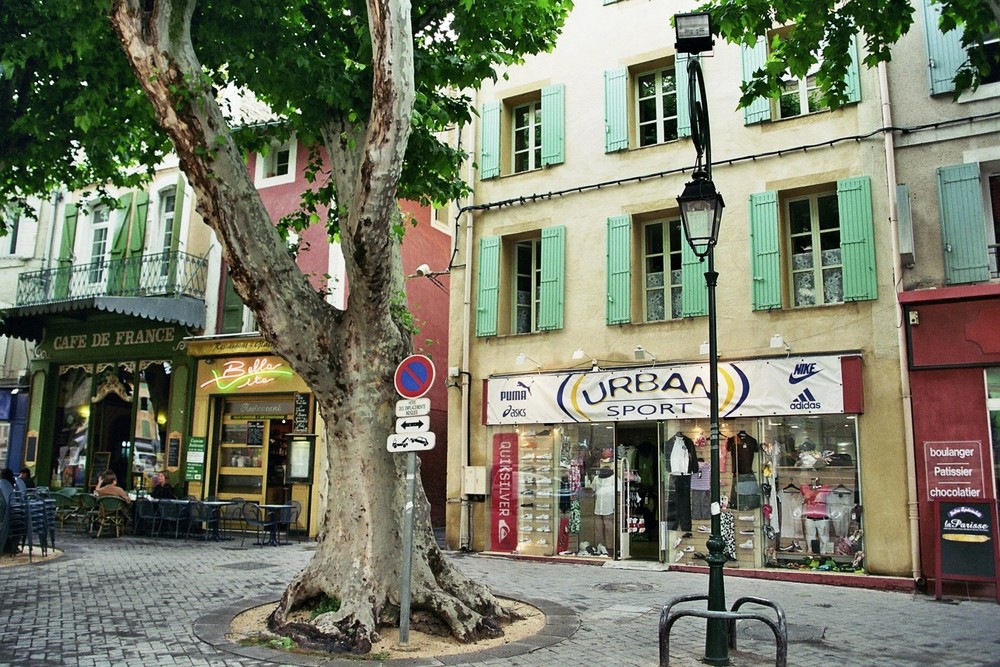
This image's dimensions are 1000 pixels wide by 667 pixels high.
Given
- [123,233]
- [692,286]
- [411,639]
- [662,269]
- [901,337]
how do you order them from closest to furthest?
[411,639], [901,337], [692,286], [662,269], [123,233]

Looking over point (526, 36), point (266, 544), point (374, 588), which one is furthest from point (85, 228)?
point (374, 588)

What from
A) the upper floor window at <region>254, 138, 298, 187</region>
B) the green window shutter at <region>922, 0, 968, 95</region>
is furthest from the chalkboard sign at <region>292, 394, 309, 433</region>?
the green window shutter at <region>922, 0, 968, 95</region>

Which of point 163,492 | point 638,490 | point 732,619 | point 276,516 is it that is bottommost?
point 732,619

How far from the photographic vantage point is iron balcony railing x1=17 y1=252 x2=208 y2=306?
19344mm

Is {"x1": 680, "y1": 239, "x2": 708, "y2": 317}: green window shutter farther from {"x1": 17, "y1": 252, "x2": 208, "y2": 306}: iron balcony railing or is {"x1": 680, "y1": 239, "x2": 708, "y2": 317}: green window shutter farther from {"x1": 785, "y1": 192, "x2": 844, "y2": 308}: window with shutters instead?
{"x1": 17, "y1": 252, "x2": 208, "y2": 306}: iron balcony railing

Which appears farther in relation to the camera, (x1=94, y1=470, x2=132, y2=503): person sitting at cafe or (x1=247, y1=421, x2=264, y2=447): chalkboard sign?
(x1=247, y1=421, x2=264, y2=447): chalkboard sign

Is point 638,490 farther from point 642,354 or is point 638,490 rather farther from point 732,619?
point 732,619

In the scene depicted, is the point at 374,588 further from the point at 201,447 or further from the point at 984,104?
the point at 201,447

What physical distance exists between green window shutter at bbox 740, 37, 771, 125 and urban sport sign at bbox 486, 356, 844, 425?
3934mm

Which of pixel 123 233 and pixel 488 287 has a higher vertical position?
pixel 123 233

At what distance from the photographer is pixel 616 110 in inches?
570

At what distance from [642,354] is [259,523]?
7649mm

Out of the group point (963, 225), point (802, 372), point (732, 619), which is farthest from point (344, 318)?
point (963, 225)

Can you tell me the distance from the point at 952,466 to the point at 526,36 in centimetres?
787
